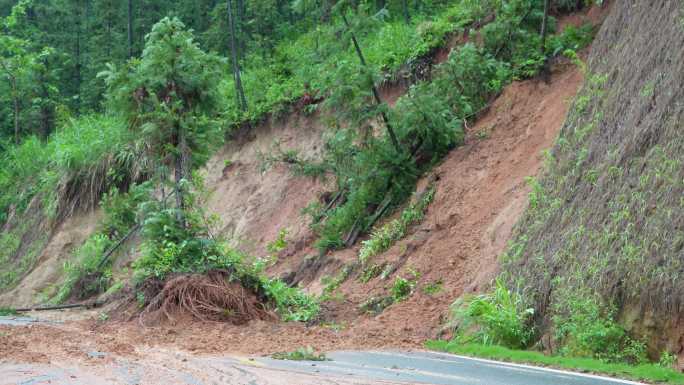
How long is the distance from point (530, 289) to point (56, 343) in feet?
22.9

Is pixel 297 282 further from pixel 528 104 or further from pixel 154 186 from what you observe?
pixel 528 104

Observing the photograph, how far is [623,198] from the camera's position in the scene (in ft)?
36.6

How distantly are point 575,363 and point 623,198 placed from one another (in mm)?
2953

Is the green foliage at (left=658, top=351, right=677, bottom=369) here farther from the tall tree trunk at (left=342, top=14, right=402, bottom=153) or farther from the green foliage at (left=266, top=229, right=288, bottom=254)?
the green foliage at (left=266, top=229, right=288, bottom=254)

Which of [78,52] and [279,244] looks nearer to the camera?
[279,244]

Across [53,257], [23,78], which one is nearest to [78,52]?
[23,78]

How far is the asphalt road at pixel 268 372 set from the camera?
26.3 feet

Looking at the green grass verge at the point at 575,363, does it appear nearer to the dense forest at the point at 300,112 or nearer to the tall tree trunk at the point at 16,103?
the dense forest at the point at 300,112

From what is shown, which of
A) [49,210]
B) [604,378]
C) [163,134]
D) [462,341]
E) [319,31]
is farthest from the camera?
[49,210]

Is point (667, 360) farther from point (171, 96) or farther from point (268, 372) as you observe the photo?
point (171, 96)

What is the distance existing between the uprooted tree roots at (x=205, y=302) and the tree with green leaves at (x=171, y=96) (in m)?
2.04

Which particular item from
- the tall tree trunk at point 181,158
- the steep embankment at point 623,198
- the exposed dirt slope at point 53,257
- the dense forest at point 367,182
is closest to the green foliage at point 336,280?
the dense forest at point 367,182

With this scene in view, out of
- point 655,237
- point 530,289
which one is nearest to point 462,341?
point 530,289

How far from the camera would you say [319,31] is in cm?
1862
